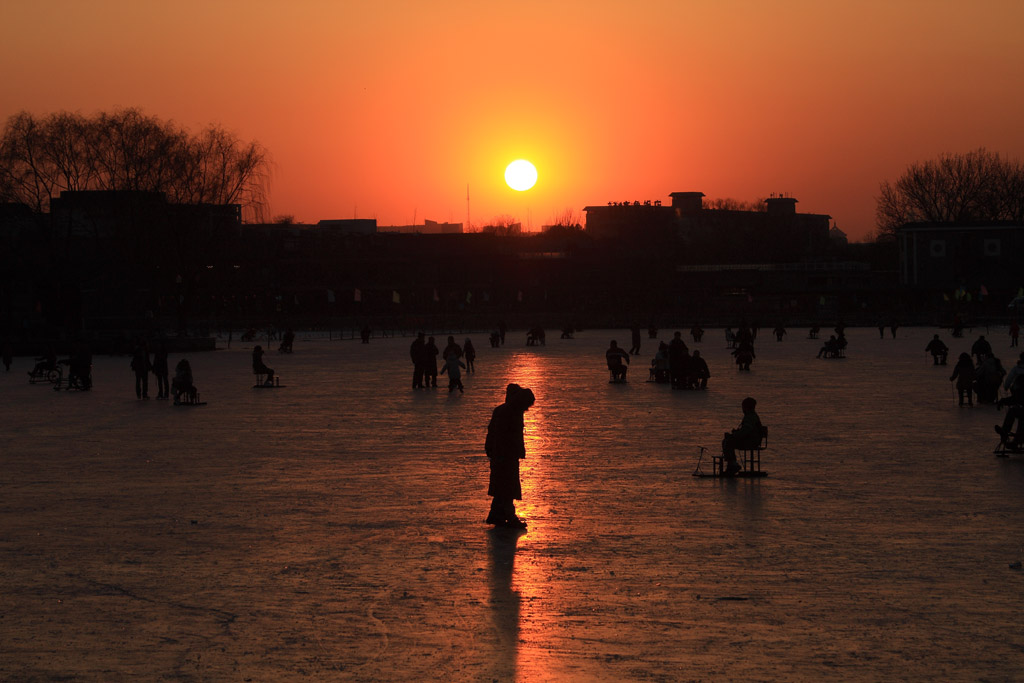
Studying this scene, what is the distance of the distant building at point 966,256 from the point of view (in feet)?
326

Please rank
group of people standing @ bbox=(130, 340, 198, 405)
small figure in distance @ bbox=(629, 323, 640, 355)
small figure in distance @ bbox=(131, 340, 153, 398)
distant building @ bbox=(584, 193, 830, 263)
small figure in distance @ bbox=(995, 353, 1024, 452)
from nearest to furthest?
small figure in distance @ bbox=(995, 353, 1024, 452)
group of people standing @ bbox=(130, 340, 198, 405)
small figure in distance @ bbox=(131, 340, 153, 398)
small figure in distance @ bbox=(629, 323, 640, 355)
distant building @ bbox=(584, 193, 830, 263)

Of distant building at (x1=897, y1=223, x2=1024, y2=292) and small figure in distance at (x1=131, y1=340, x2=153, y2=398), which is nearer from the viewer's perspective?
small figure in distance at (x1=131, y1=340, x2=153, y2=398)

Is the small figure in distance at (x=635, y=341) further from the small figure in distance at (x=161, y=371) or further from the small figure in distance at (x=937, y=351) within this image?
the small figure in distance at (x=161, y=371)

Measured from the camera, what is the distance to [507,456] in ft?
34.8

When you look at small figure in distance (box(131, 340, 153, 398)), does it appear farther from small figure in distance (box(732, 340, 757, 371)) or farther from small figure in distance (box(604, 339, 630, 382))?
small figure in distance (box(732, 340, 757, 371))

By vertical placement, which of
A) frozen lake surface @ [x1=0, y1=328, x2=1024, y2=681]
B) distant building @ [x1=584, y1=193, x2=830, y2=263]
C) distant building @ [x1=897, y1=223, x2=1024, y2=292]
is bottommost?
frozen lake surface @ [x1=0, y1=328, x2=1024, y2=681]

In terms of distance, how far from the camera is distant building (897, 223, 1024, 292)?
326 ft

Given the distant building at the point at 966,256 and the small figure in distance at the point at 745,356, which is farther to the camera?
the distant building at the point at 966,256

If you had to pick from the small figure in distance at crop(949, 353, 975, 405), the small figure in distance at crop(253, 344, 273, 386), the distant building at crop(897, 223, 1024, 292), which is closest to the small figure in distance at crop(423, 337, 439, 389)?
the small figure in distance at crop(253, 344, 273, 386)

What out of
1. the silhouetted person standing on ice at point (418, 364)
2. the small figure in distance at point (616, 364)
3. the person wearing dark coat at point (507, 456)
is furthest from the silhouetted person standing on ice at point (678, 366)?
the person wearing dark coat at point (507, 456)

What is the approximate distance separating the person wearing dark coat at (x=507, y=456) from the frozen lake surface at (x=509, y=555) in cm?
23

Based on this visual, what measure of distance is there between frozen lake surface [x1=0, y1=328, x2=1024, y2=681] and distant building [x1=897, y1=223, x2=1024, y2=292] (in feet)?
285

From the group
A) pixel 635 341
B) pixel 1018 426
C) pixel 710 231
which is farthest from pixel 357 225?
pixel 1018 426

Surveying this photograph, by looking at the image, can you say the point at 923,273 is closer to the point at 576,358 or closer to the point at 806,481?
the point at 576,358
